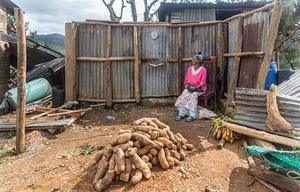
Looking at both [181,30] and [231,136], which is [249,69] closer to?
[231,136]

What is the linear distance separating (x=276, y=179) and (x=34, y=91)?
7.79 meters

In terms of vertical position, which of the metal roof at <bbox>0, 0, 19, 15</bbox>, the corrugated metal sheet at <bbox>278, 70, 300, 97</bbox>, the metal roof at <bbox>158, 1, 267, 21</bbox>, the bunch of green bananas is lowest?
the bunch of green bananas

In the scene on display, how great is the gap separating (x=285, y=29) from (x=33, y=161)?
7.33 m

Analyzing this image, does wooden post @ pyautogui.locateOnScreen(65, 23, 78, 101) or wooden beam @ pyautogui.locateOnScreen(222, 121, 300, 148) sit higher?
wooden post @ pyautogui.locateOnScreen(65, 23, 78, 101)

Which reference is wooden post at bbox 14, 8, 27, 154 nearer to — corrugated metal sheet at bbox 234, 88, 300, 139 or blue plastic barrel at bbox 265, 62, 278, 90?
corrugated metal sheet at bbox 234, 88, 300, 139

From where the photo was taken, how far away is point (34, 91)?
10023 millimetres

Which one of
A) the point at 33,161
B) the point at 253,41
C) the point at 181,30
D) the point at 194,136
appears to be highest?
the point at 181,30

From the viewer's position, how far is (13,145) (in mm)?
7008

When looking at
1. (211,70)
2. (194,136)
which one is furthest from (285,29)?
(194,136)

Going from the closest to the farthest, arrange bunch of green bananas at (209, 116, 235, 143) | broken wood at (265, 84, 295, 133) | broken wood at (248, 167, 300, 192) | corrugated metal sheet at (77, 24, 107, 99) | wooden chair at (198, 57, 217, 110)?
broken wood at (248, 167, 300, 192)
broken wood at (265, 84, 295, 133)
bunch of green bananas at (209, 116, 235, 143)
wooden chair at (198, 57, 217, 110)
corrugated metal sheet at (77, 24, 107, 99)

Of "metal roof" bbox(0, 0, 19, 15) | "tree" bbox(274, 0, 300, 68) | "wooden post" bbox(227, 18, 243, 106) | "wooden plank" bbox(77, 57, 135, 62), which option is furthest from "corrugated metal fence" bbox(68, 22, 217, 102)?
"metal roof" bbox(0, 0, 19, 15)

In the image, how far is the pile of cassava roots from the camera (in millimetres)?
4609

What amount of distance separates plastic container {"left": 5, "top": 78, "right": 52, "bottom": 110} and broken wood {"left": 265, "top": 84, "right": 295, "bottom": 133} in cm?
708

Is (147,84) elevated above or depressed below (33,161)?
above
